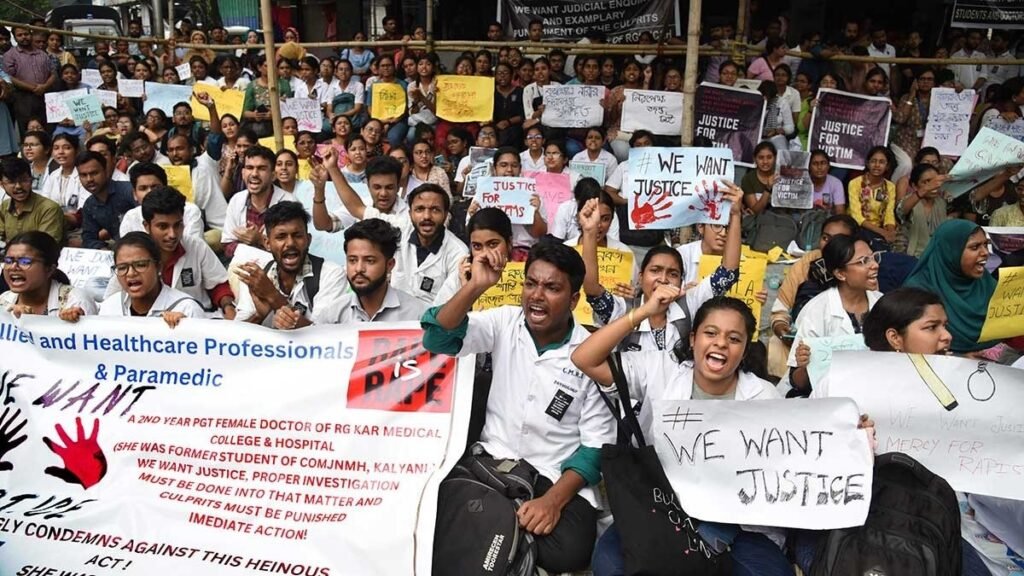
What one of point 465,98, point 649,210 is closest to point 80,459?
point 649,210

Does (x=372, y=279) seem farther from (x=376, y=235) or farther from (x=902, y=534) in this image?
(x=902, y=534)

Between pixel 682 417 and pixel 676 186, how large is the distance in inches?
98.6

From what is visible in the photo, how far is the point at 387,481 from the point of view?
2.96m

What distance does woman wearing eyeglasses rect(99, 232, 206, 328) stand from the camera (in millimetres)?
3742

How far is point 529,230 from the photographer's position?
605 centimetres

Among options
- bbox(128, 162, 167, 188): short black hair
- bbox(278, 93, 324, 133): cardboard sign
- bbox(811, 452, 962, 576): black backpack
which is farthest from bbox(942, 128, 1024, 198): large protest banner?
bbox(278, 93, 324, 133): cardboard sign

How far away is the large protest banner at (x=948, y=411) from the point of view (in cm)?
282

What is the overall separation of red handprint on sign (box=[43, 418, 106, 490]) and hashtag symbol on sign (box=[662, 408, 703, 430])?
6.96 feet

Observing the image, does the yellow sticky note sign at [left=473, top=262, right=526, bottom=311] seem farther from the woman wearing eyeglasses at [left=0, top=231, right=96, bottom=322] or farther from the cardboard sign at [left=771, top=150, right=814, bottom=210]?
the cardboard sign at [left=771, top=150, right=814, bottom=210]

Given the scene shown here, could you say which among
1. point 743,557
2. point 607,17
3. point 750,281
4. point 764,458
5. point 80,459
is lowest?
point 743,557

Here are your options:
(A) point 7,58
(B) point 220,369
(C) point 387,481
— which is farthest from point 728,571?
(A) point 7,58

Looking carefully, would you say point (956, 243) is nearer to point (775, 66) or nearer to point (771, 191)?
point (771, 191)

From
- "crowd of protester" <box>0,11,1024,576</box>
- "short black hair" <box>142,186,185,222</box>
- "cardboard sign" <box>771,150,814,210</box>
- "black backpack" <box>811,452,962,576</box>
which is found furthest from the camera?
"cardboard sign" <box>771,150,814,210</box>

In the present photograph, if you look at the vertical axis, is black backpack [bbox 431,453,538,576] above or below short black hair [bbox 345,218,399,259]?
below
